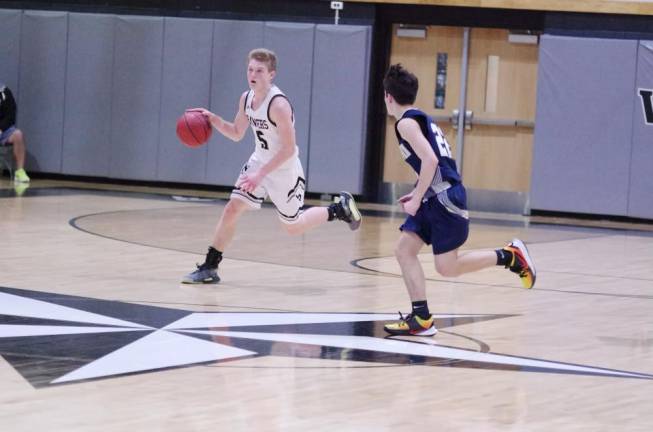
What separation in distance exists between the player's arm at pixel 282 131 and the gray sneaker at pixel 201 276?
795mm

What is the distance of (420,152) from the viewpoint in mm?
6426

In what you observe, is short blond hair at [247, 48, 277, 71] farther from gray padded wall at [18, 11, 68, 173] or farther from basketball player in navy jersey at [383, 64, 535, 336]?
gray padded wall at [18, 11, 68, 173]

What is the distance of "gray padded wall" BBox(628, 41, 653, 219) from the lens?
14.7m

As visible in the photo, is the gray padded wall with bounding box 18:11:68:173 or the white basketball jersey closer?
the white basketball jersey

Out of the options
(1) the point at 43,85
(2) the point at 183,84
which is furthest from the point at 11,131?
(2) the point at 183,84

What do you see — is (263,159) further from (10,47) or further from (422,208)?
(10,47)

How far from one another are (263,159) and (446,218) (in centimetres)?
201

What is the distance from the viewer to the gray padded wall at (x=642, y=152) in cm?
1466

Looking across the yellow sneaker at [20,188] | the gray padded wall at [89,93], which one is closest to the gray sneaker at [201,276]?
the yellow sneaker at [20,188]

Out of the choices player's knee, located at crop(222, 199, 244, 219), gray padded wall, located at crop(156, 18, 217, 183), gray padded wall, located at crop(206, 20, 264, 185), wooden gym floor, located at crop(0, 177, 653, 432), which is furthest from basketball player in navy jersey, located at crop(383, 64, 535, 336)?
gray padded wall, located at crop(156, 18, 217, 183)

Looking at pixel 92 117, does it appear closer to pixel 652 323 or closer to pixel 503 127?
pixel 503 127

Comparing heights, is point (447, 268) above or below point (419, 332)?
above

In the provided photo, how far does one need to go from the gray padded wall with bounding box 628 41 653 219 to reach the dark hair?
28.9ft

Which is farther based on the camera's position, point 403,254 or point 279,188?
point 279,188
